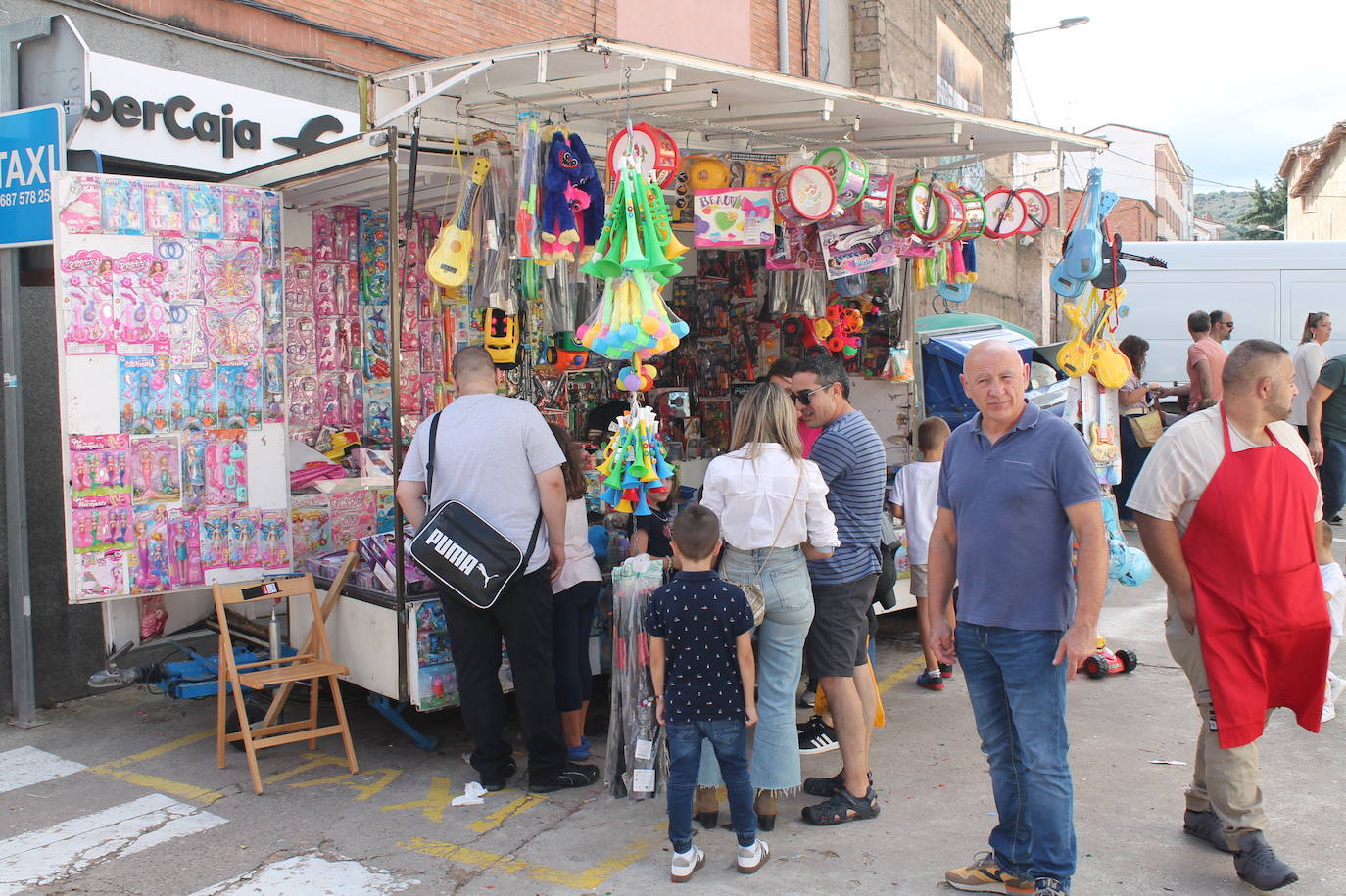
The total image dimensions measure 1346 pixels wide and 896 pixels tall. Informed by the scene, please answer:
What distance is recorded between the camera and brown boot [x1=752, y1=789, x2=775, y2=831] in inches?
163

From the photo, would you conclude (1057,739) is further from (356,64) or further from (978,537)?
(356,64)

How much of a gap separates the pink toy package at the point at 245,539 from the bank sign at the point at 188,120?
225cm

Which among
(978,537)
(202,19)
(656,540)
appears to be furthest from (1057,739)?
(202,19)

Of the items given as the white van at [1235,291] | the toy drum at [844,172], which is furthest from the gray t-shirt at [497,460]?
the white van at [1235,291]

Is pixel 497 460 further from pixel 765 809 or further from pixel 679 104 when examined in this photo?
pixel 679 104

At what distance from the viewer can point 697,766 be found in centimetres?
378

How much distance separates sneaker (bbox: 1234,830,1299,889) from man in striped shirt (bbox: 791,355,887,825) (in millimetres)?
1259

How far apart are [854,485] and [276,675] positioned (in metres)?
2.63

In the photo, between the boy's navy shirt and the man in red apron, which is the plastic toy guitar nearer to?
the man in red apron

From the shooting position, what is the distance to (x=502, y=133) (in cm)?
545

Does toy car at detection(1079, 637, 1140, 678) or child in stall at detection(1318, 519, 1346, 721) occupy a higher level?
child in stall at detection(1318, 519, 1346, 721)

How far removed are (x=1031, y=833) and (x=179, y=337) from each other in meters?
4.20

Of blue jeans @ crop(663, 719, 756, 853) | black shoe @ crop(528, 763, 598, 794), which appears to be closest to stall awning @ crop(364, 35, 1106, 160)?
blue jeans @ crop(663, 719, 756, 853)

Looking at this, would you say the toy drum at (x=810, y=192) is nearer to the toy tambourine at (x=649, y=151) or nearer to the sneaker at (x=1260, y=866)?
the toy tambourine at (x=649, y=151)
